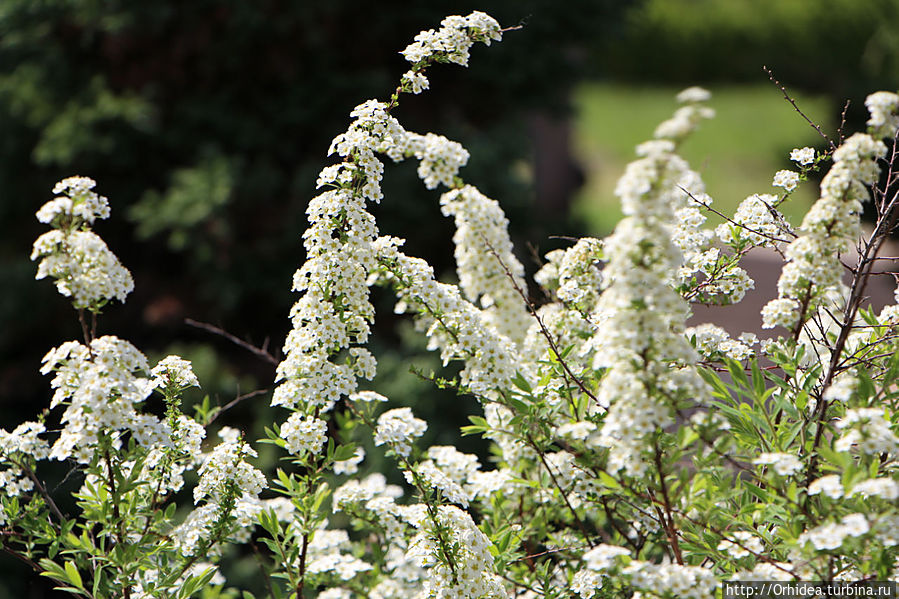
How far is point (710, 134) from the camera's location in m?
13.2

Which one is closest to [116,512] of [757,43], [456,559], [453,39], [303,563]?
[303,563]

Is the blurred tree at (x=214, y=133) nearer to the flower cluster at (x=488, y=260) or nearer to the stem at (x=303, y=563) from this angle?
the flower cluster at (x=488, y=260)

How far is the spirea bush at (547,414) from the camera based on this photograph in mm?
1464

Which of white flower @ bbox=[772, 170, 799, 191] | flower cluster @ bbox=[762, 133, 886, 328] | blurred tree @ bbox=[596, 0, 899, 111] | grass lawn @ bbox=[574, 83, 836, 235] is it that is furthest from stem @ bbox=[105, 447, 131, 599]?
blurred tree @ bbox=[596, 0, 899, 111]

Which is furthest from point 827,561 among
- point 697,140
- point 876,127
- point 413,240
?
point 697,140

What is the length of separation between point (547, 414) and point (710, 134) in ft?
39.6

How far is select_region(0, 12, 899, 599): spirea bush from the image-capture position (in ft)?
4.80

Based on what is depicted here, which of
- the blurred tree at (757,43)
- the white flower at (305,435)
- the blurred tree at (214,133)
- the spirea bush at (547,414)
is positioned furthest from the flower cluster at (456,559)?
the blurred tree at (757,43)

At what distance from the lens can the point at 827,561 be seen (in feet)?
5.24

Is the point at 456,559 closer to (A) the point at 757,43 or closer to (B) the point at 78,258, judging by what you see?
(B) the point at 78,258

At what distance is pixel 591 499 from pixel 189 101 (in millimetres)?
4249

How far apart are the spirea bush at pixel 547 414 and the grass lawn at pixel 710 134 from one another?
7296 mm

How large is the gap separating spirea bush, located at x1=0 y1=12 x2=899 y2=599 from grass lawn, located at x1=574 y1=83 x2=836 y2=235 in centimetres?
730

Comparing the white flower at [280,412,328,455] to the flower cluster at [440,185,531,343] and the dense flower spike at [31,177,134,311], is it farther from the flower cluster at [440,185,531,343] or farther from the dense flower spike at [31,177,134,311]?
the flower cluster at [440,185,531,343]
